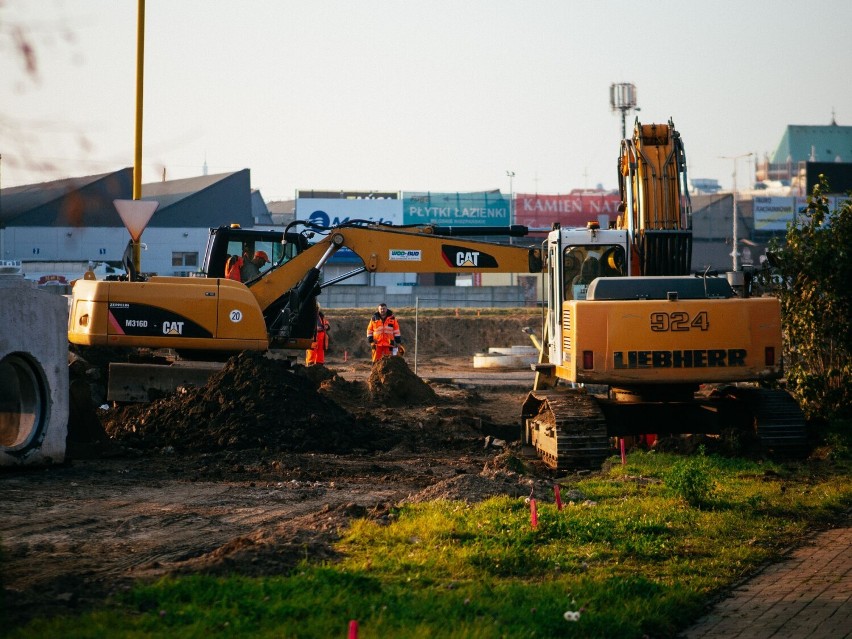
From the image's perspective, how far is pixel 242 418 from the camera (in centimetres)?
1591

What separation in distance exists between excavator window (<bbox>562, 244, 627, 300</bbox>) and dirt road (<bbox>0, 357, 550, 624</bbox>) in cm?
259

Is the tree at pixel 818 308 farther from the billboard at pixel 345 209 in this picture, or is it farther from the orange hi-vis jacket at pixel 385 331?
the billboard at pixel 345 209

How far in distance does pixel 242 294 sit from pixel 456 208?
211ft

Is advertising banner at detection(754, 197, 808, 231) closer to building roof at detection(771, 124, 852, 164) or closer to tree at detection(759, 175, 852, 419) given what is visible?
building roof at detection(771, 124, 852, 164)

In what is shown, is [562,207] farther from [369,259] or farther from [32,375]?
[32,375]

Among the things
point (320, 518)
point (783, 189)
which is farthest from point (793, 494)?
point (783, 189)

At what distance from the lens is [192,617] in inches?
251

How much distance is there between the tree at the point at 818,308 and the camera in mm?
16609

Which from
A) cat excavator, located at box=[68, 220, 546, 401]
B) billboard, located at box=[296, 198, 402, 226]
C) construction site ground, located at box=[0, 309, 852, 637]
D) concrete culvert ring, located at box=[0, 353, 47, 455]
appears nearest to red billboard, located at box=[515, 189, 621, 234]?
billboard, located at box=[296, 198, 402, 226]

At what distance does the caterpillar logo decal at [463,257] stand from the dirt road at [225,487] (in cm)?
274

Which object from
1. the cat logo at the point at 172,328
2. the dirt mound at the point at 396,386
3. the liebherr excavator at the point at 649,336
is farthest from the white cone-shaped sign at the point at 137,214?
the dirt mound at the point at 396,386

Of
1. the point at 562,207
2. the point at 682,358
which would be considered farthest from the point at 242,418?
the point at 562,207

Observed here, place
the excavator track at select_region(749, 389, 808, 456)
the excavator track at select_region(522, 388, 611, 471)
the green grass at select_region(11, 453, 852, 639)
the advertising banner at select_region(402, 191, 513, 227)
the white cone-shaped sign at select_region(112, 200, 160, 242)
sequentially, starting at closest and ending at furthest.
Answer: the green grass at select_region(11, 453, 852, 639)
the excavator track at select_region(522, 388, 611, 471)
the excavator track at select_region(749, 389, 808, 456)
the white cone-shaped sign at select_region(112, 200, 160, 242)
the advertising banner at select_region(402, 191, 513, 227)

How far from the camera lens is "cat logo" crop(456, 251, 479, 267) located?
17.9 m
